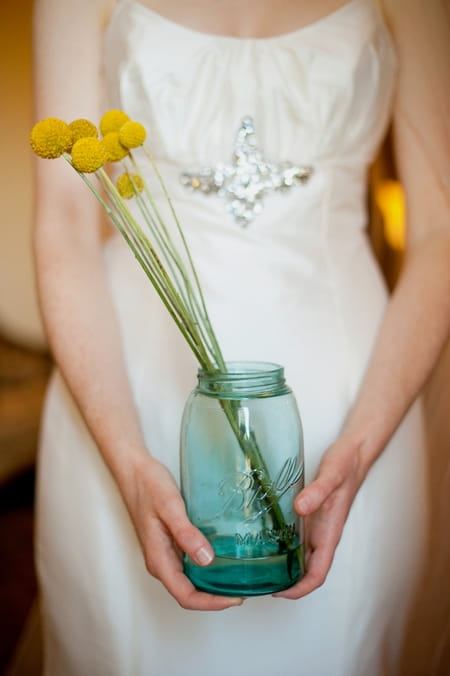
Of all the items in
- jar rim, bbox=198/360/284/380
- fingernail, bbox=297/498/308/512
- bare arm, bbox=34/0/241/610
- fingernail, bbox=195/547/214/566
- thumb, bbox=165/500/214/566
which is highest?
bare arm, bbox=34/0/241/610

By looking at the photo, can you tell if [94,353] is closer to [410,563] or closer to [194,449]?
[194,449]

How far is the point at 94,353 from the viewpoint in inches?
31.8

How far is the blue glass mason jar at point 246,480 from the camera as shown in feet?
2.03

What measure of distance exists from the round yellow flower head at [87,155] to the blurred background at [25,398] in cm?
41

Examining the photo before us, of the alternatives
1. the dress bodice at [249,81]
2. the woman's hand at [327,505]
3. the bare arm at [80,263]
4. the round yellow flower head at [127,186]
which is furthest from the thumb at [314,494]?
the dress bodice at [249,81]

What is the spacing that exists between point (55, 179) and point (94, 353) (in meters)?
0.21

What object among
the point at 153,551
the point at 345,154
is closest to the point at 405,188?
the point at 345,154

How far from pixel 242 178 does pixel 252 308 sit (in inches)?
6.0

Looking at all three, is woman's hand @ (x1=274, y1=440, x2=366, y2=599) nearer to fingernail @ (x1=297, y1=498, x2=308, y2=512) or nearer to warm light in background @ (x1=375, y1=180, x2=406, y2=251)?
fingernail @ (x1=297, y1=498, x2=308, y2=512)

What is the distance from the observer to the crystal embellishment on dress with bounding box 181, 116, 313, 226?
883mm

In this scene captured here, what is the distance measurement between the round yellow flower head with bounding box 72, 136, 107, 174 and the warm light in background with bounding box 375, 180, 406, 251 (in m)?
0.58

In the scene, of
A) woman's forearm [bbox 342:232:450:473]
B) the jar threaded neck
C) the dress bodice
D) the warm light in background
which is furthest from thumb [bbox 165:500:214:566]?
the warm light in background

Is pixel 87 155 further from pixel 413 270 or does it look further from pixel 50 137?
pixel 413 270

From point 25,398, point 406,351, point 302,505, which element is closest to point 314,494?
point 302,505
